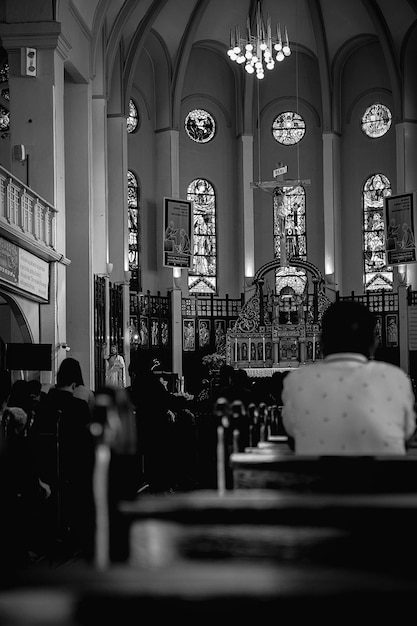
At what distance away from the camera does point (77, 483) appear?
27.2 ft

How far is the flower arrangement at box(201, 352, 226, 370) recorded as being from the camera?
82.5 feet

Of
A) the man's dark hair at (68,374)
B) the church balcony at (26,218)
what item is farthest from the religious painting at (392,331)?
the man's dark hair at (68,374)

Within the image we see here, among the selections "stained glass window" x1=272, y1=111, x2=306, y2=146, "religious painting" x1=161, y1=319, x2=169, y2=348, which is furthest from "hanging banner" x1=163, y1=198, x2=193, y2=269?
"stained glass window" x1=272, y1=111, x2=306, y2=146

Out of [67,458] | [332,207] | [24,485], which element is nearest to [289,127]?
[332,207]

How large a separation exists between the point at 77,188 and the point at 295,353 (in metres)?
7.06

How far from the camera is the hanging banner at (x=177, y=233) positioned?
25250 mm

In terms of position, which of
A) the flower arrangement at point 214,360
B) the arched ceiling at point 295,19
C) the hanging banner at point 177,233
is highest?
the arched ceiling at point 295,19

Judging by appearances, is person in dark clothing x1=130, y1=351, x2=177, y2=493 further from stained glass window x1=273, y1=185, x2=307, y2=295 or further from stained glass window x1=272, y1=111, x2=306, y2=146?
stained glass window x1=272, y1=111, x2=306, y2=146

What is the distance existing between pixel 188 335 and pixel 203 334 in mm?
405

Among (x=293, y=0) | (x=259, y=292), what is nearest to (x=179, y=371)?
(x=259, y=292)

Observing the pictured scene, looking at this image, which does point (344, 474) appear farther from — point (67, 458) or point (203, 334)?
point (203, 334)

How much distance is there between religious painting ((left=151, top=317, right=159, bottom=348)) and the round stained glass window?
5951 millimetres

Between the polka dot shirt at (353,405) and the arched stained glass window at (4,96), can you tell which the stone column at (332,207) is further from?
the polka dot shirt at (353,405)

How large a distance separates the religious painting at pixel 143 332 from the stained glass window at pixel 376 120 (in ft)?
27.6
